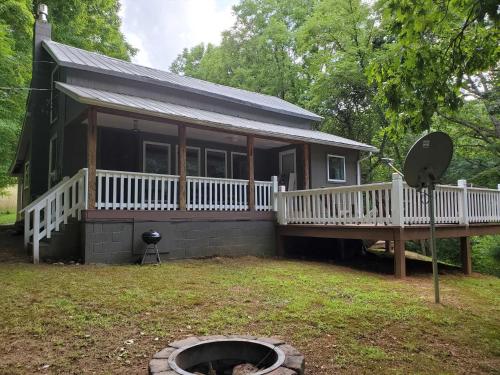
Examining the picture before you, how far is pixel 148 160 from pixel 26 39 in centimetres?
1047

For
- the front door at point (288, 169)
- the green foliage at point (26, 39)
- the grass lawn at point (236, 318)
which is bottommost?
the grass lawn at point (236, 318)

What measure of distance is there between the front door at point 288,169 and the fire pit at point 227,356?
33.9ft

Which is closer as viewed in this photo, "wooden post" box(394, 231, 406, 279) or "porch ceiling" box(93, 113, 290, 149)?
"wooden post" box(394, 231, 406, 279)

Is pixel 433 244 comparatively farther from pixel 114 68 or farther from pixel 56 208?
pixel 114 68

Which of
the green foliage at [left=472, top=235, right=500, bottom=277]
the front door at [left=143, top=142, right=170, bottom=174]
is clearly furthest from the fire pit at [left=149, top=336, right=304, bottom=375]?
the green foliage at [left=472, top=235, right=500, bottom=277]

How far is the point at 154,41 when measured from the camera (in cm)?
3409

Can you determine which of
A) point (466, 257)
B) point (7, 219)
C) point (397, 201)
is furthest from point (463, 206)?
point (7, 219)

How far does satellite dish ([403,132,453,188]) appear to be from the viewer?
579cm

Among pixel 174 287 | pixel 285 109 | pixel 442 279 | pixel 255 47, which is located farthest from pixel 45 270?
pixel 255 47

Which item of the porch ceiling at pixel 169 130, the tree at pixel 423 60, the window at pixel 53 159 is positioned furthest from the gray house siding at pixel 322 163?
the window at pixel 53 159

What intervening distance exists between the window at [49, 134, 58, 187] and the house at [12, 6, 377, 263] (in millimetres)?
32

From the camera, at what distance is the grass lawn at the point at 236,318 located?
11.6 ft

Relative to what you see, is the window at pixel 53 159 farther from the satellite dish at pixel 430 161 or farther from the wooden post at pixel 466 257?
the wooden post at pixel 466 257

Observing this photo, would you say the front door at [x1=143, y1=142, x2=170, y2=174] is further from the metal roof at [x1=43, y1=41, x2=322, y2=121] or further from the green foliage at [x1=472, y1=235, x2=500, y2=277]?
the green foliage at [x1=472, y1=235, x2=500, y2=277]
